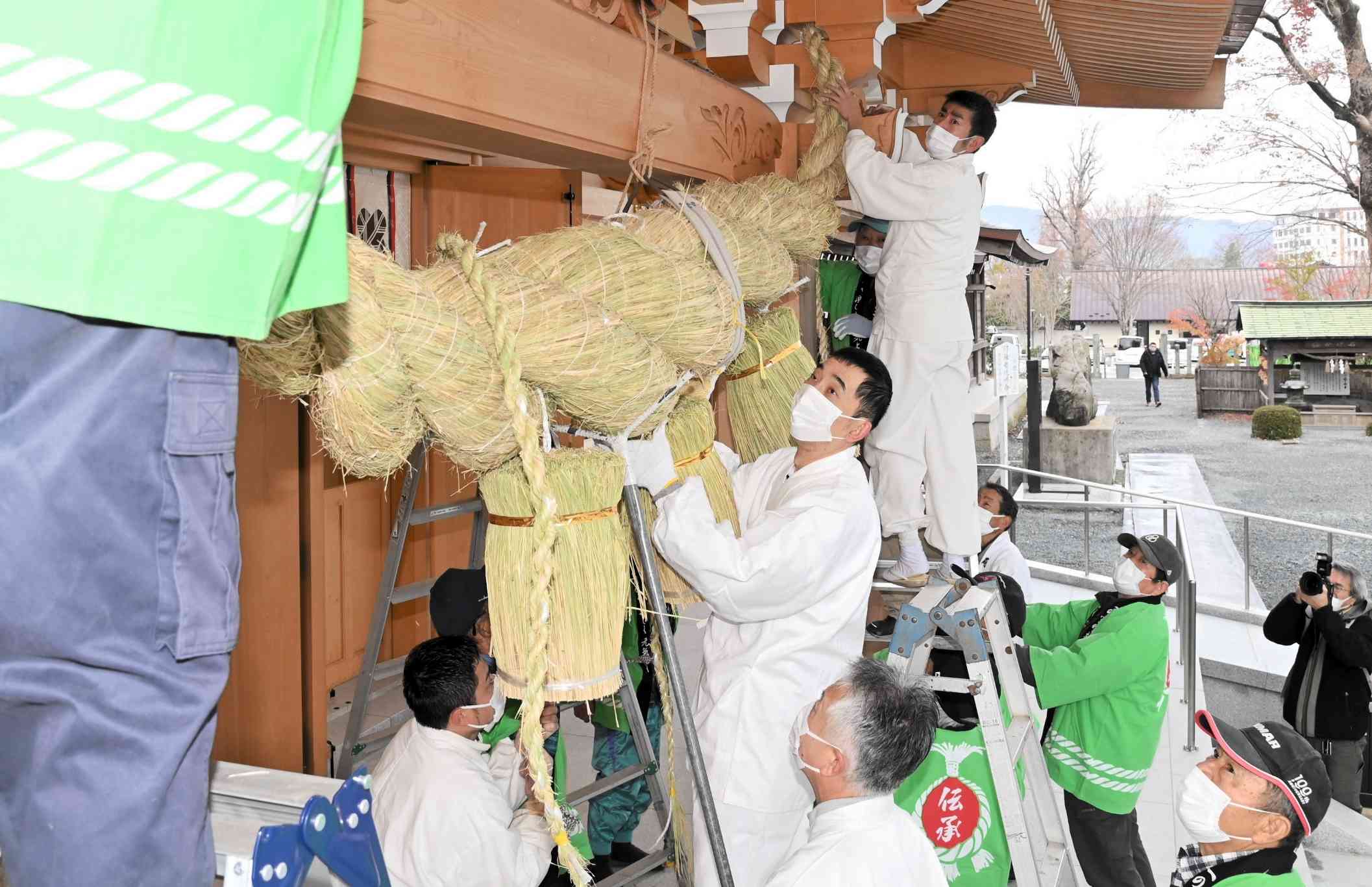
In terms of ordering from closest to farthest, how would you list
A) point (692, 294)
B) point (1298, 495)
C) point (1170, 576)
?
1. point (692, 294)
2. point (1170, 576)
3. point (1298, 495)

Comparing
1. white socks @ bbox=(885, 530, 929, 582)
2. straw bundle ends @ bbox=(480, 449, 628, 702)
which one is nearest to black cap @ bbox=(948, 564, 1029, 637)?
white socks @ bbox=(885, 530, 929, 582)

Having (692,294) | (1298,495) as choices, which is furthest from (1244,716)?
(1298,495)

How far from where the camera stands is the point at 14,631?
2.76 ft

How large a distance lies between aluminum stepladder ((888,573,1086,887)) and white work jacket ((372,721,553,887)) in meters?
0.98

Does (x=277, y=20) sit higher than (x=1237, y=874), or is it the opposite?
(x=277, y=20)

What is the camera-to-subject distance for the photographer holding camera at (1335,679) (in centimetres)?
471

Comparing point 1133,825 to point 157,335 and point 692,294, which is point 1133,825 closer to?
point 692,294

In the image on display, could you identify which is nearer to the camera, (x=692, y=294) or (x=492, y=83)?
(x=492, y=83)

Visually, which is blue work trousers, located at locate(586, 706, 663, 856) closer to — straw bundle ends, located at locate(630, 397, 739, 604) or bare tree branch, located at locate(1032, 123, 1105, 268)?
straw bundle ends, located at locate(630, 397, 739, 604)

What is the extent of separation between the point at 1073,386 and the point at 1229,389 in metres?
7.91

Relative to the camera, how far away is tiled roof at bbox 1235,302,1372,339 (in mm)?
19297

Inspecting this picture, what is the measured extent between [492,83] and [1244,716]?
648cm

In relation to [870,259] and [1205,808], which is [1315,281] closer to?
[870,259]

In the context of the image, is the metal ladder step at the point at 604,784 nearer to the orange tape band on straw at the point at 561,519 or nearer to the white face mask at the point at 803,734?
the white face mask at the point at 803,734
